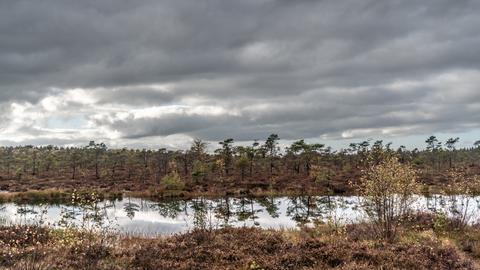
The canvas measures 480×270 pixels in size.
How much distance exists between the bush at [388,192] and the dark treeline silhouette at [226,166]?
44.8m

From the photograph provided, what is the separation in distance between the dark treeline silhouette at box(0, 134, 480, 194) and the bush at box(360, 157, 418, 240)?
44806 mm

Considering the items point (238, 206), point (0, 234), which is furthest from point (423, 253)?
point (238, 206)

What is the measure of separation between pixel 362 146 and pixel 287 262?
354 ft

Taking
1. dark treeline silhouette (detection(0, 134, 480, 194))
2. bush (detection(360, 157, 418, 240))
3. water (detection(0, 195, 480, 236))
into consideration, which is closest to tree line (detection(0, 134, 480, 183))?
dark treeline silhouette (detection(0, 134, 480, 194))

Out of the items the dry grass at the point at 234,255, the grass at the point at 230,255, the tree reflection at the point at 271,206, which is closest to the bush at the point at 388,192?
the grass at the point at 230,255

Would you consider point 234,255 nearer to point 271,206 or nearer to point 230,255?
point 230,255

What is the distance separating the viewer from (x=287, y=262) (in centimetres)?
1256

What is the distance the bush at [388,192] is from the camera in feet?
56.0

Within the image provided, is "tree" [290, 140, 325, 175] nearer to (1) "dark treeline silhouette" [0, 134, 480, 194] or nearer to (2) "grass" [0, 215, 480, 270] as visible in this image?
(1) "dark treeline silhouette" [0, 134, 480, 194]

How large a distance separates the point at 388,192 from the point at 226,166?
265 feet

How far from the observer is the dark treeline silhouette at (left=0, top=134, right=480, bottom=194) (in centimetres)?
8150

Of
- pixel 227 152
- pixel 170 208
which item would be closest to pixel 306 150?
pixel 227 152

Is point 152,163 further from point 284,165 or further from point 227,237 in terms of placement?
point 227,237

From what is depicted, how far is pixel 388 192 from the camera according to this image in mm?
17234
